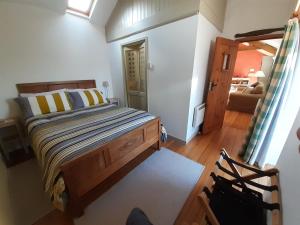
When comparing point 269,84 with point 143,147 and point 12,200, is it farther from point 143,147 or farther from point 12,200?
point 12,200

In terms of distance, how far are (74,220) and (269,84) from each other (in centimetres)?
265

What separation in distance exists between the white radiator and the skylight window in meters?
2.99

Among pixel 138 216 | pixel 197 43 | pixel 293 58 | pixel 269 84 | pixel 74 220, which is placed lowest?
pixel 74 220

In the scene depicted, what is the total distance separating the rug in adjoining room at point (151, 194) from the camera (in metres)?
1.31

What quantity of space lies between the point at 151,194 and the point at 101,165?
0.65m

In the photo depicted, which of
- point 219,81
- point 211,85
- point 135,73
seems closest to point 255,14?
point 219,81

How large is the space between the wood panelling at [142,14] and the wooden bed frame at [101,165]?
1624 mm

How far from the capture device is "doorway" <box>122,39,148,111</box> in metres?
2.91

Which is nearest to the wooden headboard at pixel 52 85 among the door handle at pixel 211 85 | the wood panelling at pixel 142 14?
the wood panelling at pixel 142 14

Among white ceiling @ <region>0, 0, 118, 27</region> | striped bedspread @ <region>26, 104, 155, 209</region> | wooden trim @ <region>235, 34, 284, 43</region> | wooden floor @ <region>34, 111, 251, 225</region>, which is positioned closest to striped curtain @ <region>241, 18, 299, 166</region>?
wooden floor @ <region>34, 111, 251, 225</region>

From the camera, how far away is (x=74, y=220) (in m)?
1.29

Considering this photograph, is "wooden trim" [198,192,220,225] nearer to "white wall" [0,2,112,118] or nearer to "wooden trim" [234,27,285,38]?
"wooden trim" [234,27,285,38]

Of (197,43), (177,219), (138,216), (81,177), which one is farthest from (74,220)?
(197,43)

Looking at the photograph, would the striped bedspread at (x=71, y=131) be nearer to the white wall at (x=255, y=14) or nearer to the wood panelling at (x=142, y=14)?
the wood panelling at (x=142, y=14)
